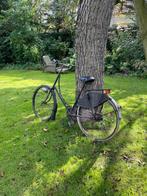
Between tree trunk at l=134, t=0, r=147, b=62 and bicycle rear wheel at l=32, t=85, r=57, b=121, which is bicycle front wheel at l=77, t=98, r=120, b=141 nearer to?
bicycle rear wheel at l=32, t=85, r=57, b=121

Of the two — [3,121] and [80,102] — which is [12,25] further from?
[80,102]

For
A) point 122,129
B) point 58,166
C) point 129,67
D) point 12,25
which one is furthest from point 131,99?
point 12,25

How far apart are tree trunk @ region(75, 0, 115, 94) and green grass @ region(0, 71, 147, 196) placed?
0.91 meters

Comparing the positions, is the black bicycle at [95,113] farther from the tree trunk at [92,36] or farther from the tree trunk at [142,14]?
the tree trunk at [142,14]

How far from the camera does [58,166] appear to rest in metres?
3.89

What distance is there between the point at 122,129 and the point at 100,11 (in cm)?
184

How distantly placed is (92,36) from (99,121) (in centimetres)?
124

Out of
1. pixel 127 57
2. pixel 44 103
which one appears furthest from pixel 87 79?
pixel 127 57

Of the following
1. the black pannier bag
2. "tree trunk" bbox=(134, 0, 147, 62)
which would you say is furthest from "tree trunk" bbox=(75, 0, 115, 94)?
"tree trunk" bbox=(134, 0, 147, 62)

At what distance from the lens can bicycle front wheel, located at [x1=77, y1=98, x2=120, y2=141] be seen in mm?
4266

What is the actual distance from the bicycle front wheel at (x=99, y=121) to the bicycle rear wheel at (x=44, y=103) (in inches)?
28.6

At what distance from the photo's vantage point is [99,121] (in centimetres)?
447

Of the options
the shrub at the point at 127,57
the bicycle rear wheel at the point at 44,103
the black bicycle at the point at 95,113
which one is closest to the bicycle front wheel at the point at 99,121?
the black bicycle at the point at 95,113

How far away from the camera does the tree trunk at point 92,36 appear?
4242 millimetres
